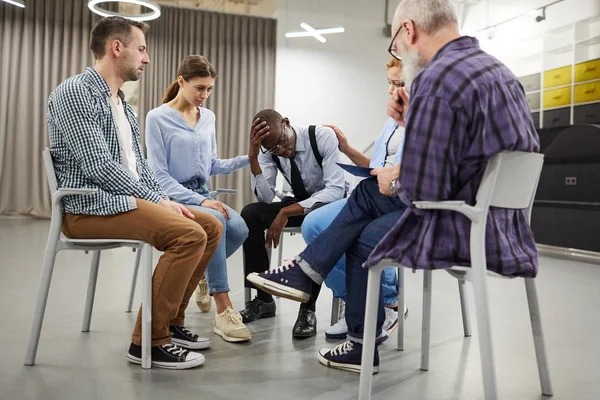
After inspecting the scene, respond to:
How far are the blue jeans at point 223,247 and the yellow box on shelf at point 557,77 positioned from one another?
5003mm

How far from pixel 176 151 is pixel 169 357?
93 centimetres

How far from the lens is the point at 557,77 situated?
6258mm

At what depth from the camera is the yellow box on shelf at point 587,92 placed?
5707 millimetres

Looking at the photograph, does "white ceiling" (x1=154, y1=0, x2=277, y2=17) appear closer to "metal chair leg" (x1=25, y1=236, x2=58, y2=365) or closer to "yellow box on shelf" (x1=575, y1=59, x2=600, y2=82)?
"yellow box on shelf" (x1=575, y1=59, x2=600, y2=82)

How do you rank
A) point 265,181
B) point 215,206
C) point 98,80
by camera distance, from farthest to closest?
point 265,181, point 215,206, point 98,80

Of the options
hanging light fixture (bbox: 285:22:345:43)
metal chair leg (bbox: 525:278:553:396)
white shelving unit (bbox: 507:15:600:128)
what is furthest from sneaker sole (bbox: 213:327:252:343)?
hanging light fixture (bbox: 285:22:345:43)

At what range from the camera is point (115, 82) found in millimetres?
1971

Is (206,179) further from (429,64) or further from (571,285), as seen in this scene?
(571,285)

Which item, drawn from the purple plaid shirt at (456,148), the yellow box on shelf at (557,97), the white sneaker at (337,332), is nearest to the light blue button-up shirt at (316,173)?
the white sneaker at (337,332)

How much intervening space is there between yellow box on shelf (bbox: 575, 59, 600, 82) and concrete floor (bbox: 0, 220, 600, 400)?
11.4ft

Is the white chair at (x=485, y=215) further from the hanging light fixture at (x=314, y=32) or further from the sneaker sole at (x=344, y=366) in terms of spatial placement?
the hanging light fixture at (x=314, y=32)

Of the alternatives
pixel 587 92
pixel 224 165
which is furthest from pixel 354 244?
pixel 587 92

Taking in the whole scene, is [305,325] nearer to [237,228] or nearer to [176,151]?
[237,228]

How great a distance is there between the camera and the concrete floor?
158cm
